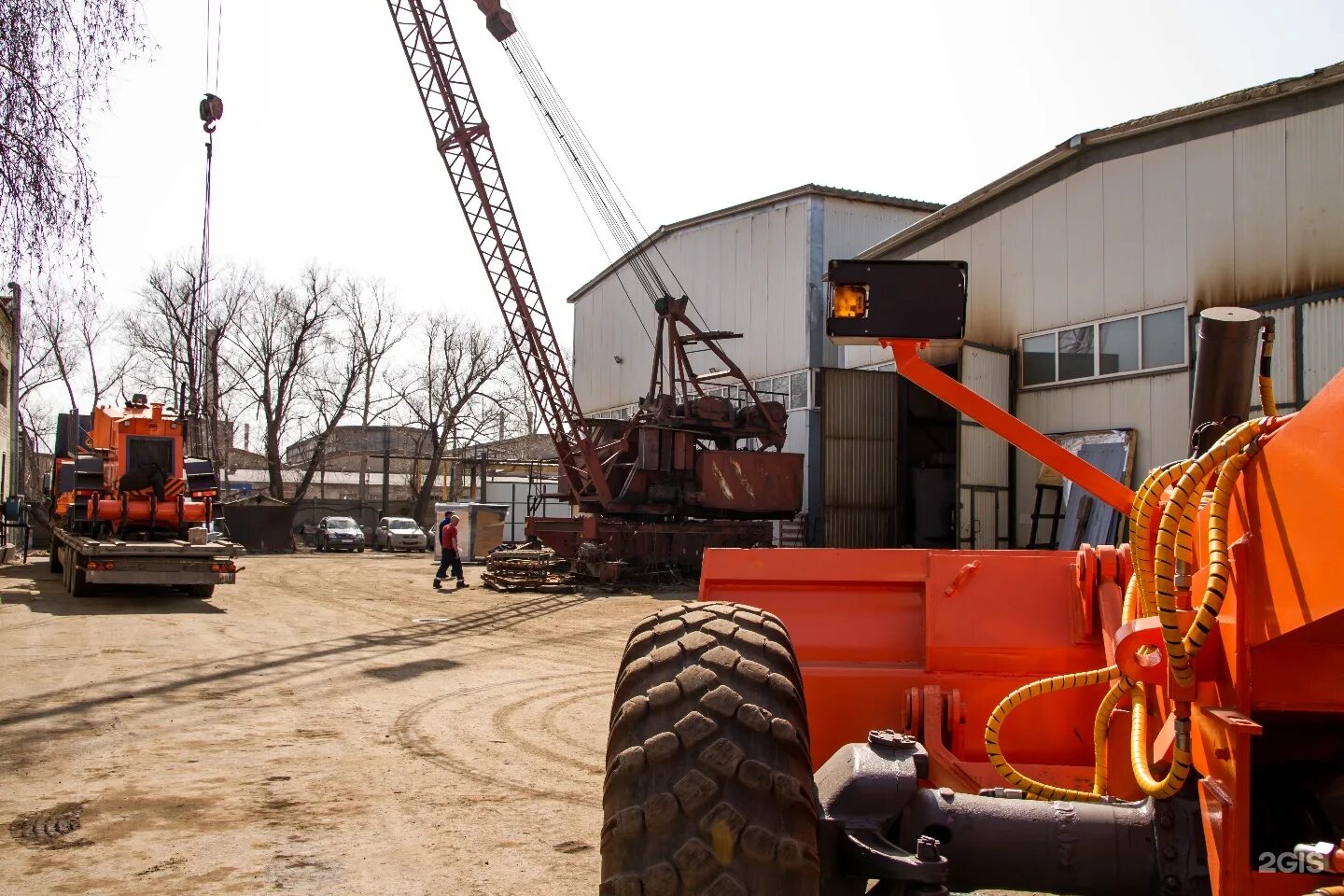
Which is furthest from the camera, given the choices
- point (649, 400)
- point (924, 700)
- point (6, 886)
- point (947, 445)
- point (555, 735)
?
point (649, 400)

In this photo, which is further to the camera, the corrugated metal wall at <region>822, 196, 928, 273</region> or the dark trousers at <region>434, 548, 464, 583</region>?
the corrugated metal wall at <region>822, 196, 928, 273</region>

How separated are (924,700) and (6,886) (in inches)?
168

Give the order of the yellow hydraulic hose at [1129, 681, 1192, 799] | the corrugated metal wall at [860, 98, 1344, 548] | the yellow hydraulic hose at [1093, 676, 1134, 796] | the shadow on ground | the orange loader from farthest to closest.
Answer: the shadow on ground, the corrugated metal wall at [860, 98, 1344, 548], the yellow hydraulic hose at [1093, 676, 1134, 796], the yellow hydraulic hose at [1129, 681, 1192, 799], the orange loader

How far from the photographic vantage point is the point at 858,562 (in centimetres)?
419

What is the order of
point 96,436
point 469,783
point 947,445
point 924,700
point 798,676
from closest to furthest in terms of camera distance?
point 798,676, point 924,700, point 469,783, point 96,436, point 947,445

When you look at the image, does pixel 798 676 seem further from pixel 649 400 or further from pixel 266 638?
pixel 649 400

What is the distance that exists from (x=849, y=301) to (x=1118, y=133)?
15918 millimetres

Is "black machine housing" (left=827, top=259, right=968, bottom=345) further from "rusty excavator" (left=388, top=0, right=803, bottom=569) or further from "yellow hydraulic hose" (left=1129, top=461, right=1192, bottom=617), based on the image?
"rusty excavator" (left=388, top=0, right=803, bottom=569)

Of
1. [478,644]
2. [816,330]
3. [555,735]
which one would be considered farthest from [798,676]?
[816,330]

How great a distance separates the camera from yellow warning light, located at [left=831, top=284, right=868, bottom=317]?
3.82 metres

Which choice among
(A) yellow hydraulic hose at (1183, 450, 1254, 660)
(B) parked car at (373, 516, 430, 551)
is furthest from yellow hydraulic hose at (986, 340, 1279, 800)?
(B) parked car at (373, 516, 430, 551)

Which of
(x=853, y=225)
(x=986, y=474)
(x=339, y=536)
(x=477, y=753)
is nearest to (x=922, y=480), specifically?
(x=986, y=474)

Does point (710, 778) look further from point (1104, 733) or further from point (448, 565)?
point (448, 565)

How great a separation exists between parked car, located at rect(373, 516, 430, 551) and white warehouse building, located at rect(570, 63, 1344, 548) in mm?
20823
